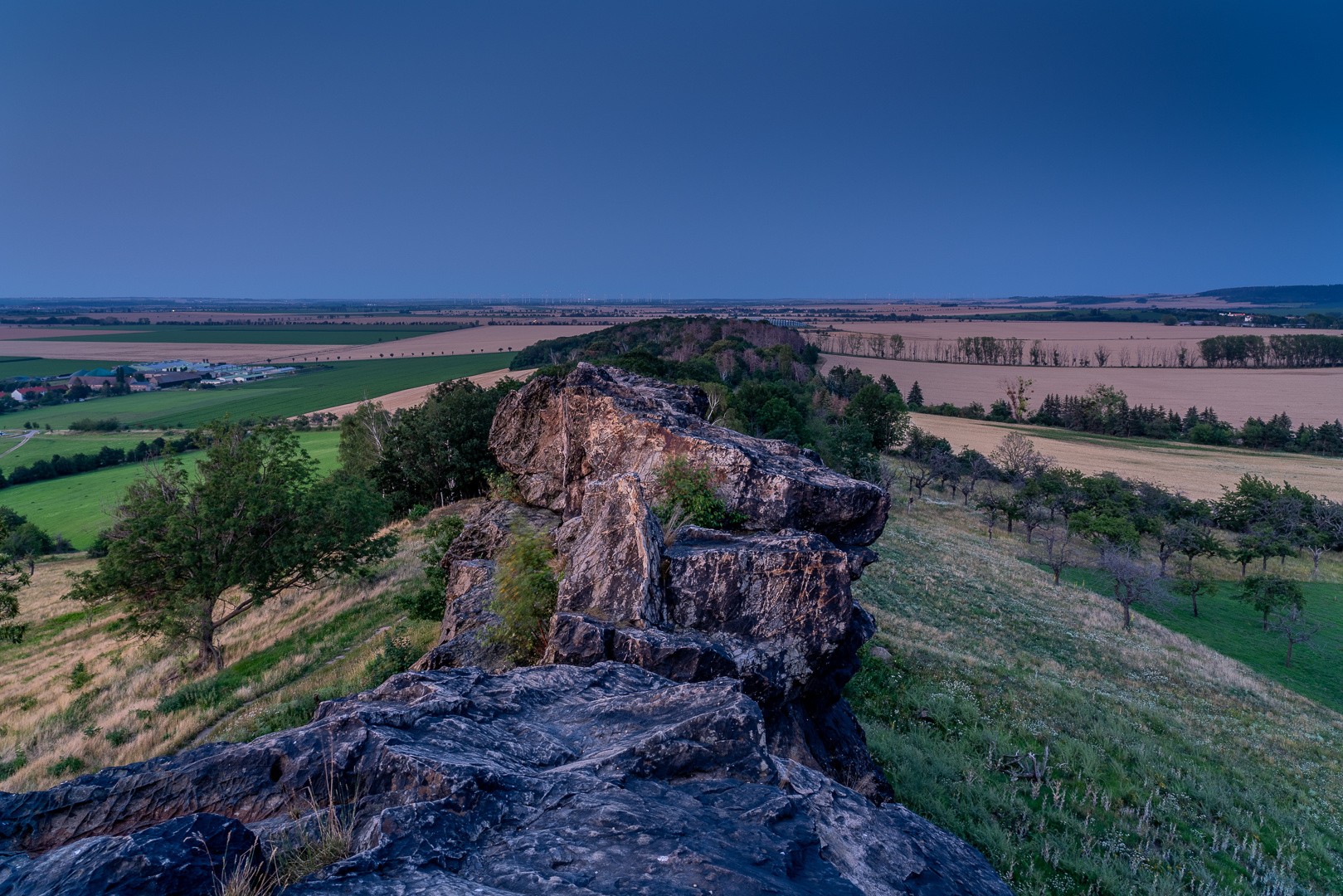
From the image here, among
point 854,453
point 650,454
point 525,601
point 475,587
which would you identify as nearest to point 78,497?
point 475,587

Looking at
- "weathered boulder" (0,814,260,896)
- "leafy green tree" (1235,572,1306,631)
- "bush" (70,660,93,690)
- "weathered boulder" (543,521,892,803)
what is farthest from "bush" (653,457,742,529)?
"leafy green tree" (1235,572,1306,631)

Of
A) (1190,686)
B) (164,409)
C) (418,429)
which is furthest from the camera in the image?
(164,409)

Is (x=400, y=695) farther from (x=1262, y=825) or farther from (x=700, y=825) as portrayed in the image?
(x=1262, y=825)

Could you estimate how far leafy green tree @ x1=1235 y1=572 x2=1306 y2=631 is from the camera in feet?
112

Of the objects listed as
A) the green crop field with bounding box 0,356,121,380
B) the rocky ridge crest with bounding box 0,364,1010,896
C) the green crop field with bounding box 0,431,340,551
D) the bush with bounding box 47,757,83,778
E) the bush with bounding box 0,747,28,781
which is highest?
the green crop field with bounding box 0,356,121,380

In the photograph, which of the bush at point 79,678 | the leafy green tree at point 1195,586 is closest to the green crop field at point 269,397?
the bush at point 79,678

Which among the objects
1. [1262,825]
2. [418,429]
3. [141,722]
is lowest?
[1262,825]

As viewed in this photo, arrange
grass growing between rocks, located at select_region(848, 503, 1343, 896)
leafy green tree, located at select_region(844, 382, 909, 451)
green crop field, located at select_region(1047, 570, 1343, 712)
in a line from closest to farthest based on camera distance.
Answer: grass growing between rocks, located at select_region(848, 503, 1343, 896) < green crop field, located at select_region(1047, 570, 1343, 712) < leafy green tree, located at select_region(844, 382, 909, 451)

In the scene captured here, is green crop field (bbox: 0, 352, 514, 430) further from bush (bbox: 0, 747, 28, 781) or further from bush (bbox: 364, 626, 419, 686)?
bush (bbox: 364, 626, 419, 686)

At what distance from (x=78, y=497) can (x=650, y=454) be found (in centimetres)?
8585

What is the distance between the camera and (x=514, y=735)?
6.68 m

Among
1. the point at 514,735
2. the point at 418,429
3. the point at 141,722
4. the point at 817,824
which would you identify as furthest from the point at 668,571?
the point at 418,429

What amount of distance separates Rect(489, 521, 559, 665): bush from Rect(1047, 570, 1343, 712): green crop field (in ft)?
120

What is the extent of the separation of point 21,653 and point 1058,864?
41.9m
